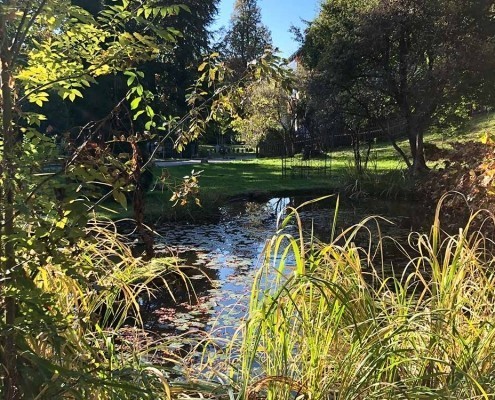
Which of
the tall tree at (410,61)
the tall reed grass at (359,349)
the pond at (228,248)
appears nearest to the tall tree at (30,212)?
the tall reed grass at (359,349)

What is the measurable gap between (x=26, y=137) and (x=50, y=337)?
0.70 metres

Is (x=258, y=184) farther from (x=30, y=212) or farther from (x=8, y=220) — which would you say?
(x=30, y=212)

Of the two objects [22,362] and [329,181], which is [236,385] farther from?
[329,181]

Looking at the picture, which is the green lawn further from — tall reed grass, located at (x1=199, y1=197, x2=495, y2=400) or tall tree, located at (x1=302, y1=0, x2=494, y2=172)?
tall reed grass, located at (x1=199, y1=197, x2=495, y2=400)

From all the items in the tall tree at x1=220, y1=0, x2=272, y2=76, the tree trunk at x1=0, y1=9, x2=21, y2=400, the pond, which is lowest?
the pond

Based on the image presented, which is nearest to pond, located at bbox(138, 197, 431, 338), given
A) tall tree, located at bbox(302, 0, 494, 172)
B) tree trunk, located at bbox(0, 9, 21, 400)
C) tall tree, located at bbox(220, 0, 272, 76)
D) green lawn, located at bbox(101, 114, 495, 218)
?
green lawn, located at bbox(101, 114, 495, 218)

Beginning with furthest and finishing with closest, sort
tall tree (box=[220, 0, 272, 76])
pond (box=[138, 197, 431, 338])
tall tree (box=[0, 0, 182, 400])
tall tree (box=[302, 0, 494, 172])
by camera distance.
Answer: tall tree (box=[220, 0, 272, 76])
tall tree (box=[302, 0, 494, 172])
pond (box=[138, 197, 431, 338])
tall tree (box=[0, 0, 182, 400])

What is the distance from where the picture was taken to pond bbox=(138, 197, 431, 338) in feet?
14.9

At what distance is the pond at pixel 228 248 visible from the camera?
4.55m

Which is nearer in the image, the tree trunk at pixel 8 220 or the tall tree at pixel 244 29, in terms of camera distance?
the tree trunk at pixel 8 220

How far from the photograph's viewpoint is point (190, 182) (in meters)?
2.32

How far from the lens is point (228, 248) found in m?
7.50

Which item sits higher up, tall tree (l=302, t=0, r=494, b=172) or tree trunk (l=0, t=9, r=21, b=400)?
tall tree (l=302, t=0, r=494, b=172)

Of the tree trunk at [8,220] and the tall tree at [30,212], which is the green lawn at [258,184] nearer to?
the tall tree at [30,212]
